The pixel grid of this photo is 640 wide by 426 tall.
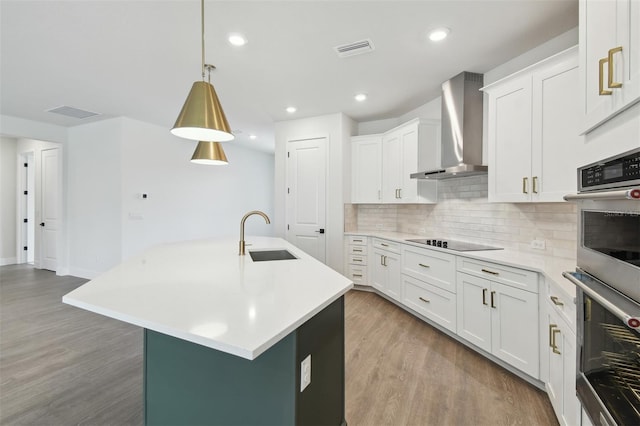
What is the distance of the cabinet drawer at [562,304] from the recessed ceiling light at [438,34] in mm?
2068

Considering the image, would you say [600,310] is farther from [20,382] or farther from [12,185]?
[12,185]

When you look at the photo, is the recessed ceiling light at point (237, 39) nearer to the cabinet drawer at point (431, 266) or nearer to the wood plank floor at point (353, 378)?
the cabinet drawer at point (431, 266)

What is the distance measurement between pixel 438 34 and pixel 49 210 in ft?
24.8

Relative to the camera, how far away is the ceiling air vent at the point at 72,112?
14.1ft

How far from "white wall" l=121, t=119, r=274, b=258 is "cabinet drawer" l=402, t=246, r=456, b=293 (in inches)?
109

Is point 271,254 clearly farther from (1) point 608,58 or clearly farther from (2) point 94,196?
(2) point 94,196

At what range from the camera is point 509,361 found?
2.13 metres

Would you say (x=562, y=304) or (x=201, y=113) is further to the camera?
(x=201, y=113)

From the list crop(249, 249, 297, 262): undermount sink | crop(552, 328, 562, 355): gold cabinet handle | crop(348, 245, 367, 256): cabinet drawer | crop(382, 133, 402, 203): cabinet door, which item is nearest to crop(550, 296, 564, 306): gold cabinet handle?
crop(552, 328, 562, 355): gold cabinet handle

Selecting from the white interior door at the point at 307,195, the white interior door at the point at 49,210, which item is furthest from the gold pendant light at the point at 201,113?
the white interior door at the point at 49,210

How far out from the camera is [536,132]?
2.21m

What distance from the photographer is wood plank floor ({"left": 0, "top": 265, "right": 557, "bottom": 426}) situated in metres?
1.79

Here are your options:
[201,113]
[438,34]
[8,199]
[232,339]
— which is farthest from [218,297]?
[8,199]

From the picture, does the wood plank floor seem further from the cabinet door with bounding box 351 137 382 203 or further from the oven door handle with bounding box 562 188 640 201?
the cabinet door with bounding box 351 137 382 203
